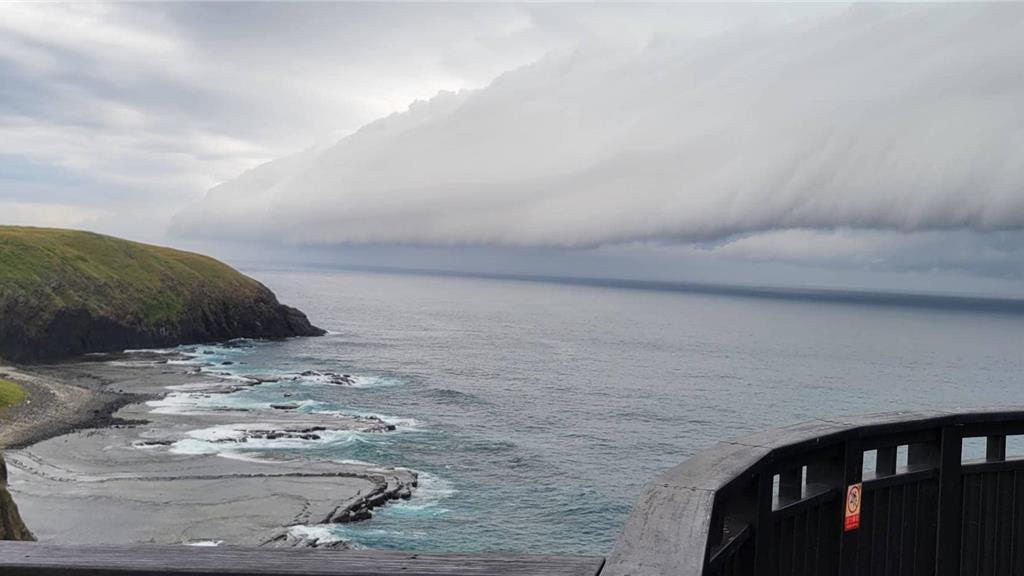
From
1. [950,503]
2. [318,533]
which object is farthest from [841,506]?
[318,533]

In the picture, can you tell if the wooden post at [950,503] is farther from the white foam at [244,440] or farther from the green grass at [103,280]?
the green grass at [103,280]

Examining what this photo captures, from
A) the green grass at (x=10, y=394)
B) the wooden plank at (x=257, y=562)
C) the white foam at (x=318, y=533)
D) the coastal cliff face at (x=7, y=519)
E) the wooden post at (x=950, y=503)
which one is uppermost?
the wooden plank at (x=257, y=562)

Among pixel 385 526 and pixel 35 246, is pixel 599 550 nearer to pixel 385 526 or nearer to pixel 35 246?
pixel 385 526

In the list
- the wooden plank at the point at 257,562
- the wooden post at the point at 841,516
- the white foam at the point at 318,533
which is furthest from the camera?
the white foam at the point at 318,533

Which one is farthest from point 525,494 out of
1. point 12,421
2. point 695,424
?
point 12,421

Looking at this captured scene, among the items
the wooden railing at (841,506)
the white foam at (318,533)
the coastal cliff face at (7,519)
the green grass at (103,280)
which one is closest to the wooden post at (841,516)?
the wooden railing at (841,506)

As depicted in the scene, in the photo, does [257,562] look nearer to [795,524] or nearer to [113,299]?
[795,524]

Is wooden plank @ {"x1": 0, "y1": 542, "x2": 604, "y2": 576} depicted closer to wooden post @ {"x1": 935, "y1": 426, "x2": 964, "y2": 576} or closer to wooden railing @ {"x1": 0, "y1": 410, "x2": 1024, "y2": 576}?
wooden railing @ {"x1": 0, "y1": 410, "x2": 1024, "y2": 576}
